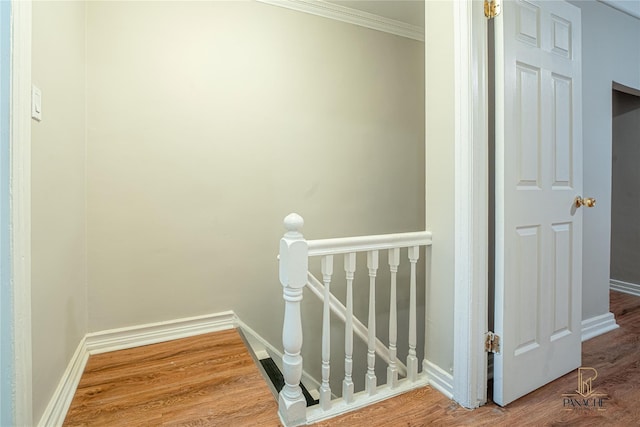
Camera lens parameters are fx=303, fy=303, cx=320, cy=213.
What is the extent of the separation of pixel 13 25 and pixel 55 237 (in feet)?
2.70

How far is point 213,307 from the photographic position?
215 cm

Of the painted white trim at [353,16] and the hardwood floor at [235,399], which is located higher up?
the painted white trim at [353,16]

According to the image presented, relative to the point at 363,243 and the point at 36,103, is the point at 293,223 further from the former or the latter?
the point at 36,103

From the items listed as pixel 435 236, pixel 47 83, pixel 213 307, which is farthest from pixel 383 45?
pixel 213 307

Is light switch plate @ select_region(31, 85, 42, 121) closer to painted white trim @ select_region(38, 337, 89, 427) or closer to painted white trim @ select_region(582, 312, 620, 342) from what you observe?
painted white trim @ select_region(38, 337, 89, 427)

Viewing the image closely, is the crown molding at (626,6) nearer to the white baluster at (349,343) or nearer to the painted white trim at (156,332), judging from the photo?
the white baluster at (349,343)

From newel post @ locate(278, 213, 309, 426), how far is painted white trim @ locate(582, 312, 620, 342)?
2.08 metres

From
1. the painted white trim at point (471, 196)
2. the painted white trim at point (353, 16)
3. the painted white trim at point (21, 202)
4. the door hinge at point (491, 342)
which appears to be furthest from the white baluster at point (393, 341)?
the painted white trim at point (353, 16)

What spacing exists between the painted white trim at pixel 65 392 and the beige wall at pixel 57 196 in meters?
0.04

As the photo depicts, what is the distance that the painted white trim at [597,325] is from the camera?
212 cm

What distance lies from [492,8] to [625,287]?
10.6 ft

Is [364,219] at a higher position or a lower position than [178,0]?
lower

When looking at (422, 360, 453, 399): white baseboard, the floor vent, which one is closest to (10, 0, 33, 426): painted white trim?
the floor vent

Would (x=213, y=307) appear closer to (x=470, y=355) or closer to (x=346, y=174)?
(x=346, y=174)
